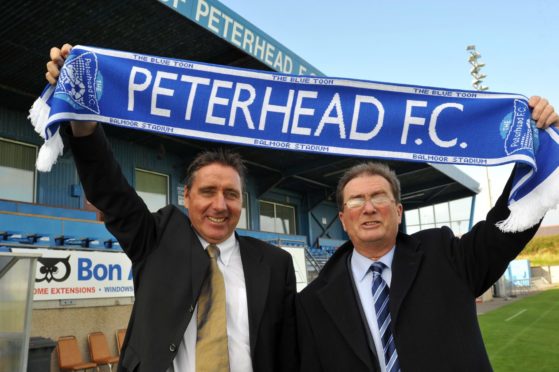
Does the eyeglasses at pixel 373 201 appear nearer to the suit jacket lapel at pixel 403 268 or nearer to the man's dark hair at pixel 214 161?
the suit jacket lapel at pixel 403 268

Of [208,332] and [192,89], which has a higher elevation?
[192,89]

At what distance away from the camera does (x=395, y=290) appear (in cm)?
219

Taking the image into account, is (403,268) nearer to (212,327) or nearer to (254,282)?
(254,282)

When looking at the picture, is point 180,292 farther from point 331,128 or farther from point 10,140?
point 10,140

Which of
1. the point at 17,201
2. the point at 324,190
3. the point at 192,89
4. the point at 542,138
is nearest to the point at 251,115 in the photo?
the point at 192,89

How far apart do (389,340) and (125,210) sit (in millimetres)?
1366

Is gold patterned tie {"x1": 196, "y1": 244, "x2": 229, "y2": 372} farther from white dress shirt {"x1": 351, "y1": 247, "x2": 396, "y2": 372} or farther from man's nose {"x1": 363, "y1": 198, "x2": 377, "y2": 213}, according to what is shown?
man's nose {"x1": 363, "y1": 198, "x2": 377, "y2": 213}

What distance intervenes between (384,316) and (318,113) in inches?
45.4

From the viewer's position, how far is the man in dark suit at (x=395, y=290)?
2.09 metres

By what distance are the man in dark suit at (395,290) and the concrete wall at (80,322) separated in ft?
24.1

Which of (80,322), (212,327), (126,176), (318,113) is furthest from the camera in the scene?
(126,176)

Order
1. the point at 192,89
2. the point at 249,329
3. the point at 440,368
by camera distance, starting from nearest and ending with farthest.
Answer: the point at 440,368
the point at 249,329
the point at 192,89

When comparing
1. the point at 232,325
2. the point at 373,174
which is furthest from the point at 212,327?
the point at 373,174

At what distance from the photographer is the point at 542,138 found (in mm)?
2363
